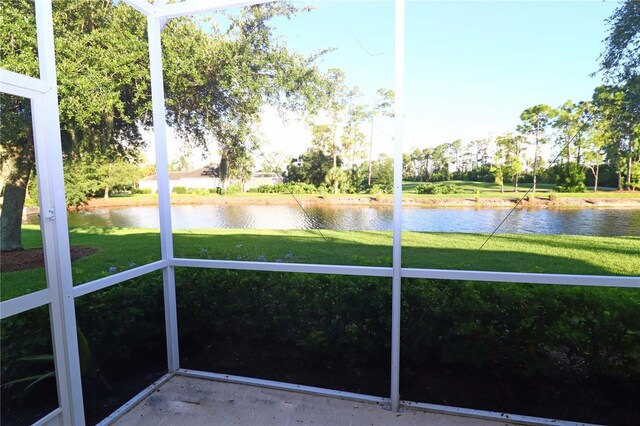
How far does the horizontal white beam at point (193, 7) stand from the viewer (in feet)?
6.80

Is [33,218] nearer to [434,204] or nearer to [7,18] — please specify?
[7,18]

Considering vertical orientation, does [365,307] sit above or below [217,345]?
above

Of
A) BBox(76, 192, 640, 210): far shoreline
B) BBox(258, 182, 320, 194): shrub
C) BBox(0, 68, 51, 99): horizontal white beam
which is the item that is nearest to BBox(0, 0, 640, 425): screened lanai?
BBox(0, 68, 51, 99): horizontal white beam

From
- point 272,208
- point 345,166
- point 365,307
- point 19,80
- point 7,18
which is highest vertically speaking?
point 7,18

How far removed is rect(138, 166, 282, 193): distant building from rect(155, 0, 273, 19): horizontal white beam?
103 centimetres

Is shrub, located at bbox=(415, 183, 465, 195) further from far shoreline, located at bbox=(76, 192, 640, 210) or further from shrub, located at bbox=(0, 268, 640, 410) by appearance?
shrub, located at bbox=(0, 268, 640, 410)

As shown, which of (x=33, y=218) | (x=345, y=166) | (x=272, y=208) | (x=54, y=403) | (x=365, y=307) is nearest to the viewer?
(x=33, y=218)

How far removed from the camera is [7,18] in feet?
5.45

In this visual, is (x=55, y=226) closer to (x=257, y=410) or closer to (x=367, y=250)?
(x=257, y=410)

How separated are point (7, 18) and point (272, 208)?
5.59 feet

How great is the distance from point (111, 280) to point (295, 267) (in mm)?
1073

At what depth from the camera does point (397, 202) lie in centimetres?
194

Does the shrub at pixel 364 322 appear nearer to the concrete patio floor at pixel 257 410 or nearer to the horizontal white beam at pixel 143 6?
the concrete patio floor at pixel 257 410

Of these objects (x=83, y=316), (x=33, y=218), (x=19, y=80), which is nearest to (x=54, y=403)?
(x=83, y=316)
